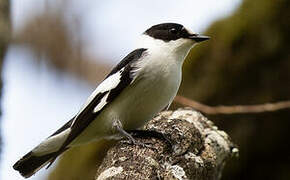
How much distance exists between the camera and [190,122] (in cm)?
253

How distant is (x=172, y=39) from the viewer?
281 cm

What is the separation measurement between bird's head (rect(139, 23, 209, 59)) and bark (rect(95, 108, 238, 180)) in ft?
0.92

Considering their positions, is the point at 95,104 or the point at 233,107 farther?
the point at 233,107

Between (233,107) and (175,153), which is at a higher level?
(175,153)

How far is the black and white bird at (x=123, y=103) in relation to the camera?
2586 millimetres

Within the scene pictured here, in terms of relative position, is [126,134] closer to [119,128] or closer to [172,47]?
[119,128]

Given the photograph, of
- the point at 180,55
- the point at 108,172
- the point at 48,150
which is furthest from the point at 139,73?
the point at 108,172

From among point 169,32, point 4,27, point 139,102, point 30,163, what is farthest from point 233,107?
point 4,27

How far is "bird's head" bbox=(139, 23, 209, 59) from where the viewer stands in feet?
9.04

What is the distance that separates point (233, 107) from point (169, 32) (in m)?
0.82

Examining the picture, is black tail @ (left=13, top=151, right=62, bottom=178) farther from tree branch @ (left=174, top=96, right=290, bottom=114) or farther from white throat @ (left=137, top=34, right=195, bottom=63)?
tree branch @ (left=174, top=96, right=290, bottom=114)

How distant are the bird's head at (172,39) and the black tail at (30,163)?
0.64 metres

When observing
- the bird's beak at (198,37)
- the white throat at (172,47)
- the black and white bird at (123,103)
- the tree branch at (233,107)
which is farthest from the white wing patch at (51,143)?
the tree branch at (233,107)

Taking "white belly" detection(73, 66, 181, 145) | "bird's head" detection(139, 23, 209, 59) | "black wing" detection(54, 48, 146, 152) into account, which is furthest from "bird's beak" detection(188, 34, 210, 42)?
"black wing" detection(54, 48, 146, 152)
